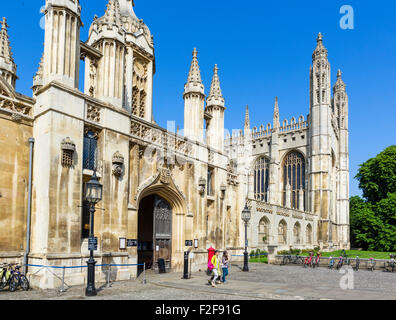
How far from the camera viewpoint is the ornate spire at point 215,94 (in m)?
22.9

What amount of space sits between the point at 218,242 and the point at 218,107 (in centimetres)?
827

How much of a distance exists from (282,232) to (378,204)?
15.9 m

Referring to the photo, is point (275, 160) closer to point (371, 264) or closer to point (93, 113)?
point (371, 264)

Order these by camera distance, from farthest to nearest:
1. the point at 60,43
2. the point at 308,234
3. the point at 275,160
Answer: the point at 275,160 < the point at 308,234 < the point at 60,43

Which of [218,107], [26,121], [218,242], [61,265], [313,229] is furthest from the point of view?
[313,229]

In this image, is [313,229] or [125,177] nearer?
[125,177]

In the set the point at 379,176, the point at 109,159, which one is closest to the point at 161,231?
the point at 109,159

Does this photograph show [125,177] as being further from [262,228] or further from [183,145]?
[262,228]

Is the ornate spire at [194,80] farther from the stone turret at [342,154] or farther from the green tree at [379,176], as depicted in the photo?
the stone turret at [342,154]

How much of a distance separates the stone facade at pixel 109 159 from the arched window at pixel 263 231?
33.6 ft

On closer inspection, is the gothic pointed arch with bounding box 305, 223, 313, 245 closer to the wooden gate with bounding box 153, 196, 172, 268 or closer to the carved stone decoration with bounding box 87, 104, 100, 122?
the wooden gate with bounding box 153, 196, 172, 268

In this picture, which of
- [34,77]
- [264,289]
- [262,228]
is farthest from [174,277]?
[262,228]

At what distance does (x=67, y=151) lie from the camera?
12750 millimetres
